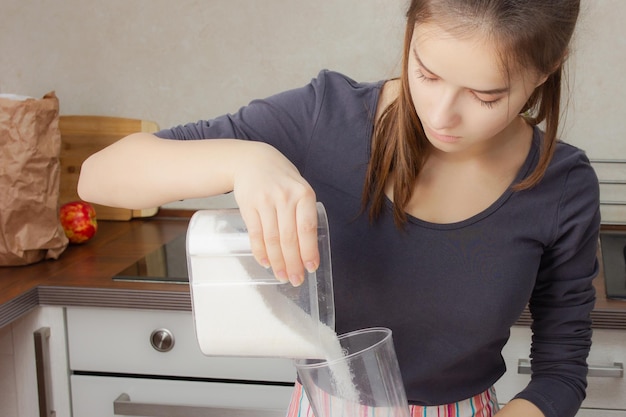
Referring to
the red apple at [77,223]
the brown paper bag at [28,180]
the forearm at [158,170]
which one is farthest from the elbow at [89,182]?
the red apple at [77,223]

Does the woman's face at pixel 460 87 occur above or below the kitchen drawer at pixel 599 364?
above

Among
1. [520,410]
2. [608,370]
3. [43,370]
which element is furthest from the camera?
[43,370]

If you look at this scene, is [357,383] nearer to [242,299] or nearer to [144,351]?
[242,299]

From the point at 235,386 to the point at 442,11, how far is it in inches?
36.5

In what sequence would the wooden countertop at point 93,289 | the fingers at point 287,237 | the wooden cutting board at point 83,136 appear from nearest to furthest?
1. the fingers at point 287,237
2. the wooden countertop at point 93,289
3. the wooden cutting board at point 83,136

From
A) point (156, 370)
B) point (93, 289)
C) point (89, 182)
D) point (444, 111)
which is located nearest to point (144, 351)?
point (156, 370)

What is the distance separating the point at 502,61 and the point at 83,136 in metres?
1.30

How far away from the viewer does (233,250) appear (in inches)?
26.3

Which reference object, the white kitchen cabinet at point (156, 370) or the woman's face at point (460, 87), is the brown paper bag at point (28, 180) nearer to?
the white kitchen cabinet at point (156, 370)

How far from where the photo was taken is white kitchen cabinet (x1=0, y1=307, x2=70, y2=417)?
1.43 metres

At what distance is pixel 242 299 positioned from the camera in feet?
2.21

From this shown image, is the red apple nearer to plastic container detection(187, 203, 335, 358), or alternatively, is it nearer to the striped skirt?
the striped skirt

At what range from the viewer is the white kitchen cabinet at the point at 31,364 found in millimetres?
1434

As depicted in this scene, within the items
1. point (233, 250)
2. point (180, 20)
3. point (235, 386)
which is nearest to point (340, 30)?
point (180, 20)
